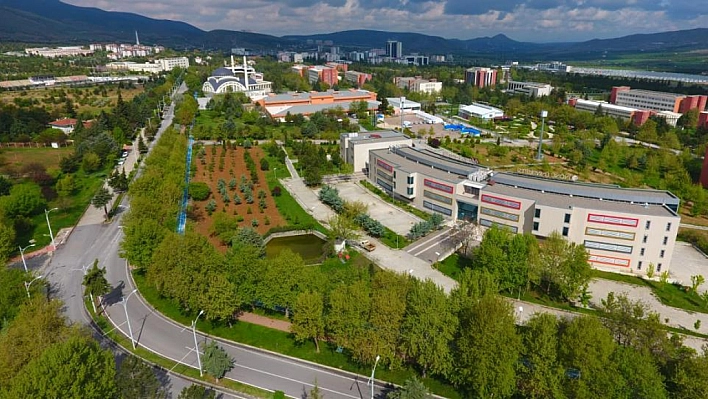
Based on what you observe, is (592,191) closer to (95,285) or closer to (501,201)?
(501,201)

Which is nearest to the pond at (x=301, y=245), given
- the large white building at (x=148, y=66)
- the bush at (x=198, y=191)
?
the bush at (x=198, y=191)

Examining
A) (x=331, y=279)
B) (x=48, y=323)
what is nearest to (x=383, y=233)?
(x=331, y=279)

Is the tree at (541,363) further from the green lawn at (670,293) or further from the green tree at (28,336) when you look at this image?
the green tree at (28,336)

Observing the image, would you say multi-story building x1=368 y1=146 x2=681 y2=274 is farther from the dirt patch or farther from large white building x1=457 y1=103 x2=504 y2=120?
large white building x1=457 y1=103 x2=504 y2=120

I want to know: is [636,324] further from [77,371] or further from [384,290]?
[77,371]

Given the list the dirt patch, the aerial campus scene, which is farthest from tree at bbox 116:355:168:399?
the dirt patch
